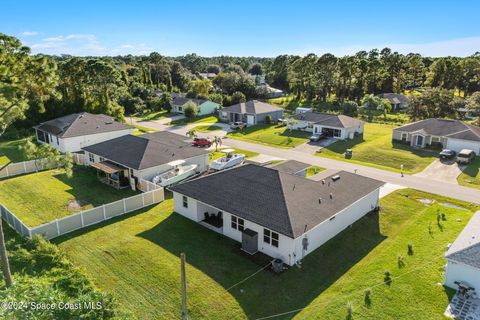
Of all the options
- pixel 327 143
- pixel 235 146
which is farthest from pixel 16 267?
pixel 327 143

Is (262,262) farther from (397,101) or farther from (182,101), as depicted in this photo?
(397,101)

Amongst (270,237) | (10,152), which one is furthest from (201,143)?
(270,237)

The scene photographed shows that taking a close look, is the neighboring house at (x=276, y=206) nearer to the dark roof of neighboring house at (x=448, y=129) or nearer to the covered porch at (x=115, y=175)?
the covered porch at (x=115, y=175)

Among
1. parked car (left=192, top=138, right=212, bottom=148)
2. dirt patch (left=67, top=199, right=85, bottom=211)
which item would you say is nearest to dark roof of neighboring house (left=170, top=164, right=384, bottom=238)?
dirt patch (left=67, top=199, right=85, bottom=211)

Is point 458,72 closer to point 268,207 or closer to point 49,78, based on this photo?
point 268,207

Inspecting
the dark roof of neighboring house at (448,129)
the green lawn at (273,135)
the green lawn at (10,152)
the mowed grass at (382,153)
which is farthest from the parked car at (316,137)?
the green lawn at (10,152)
